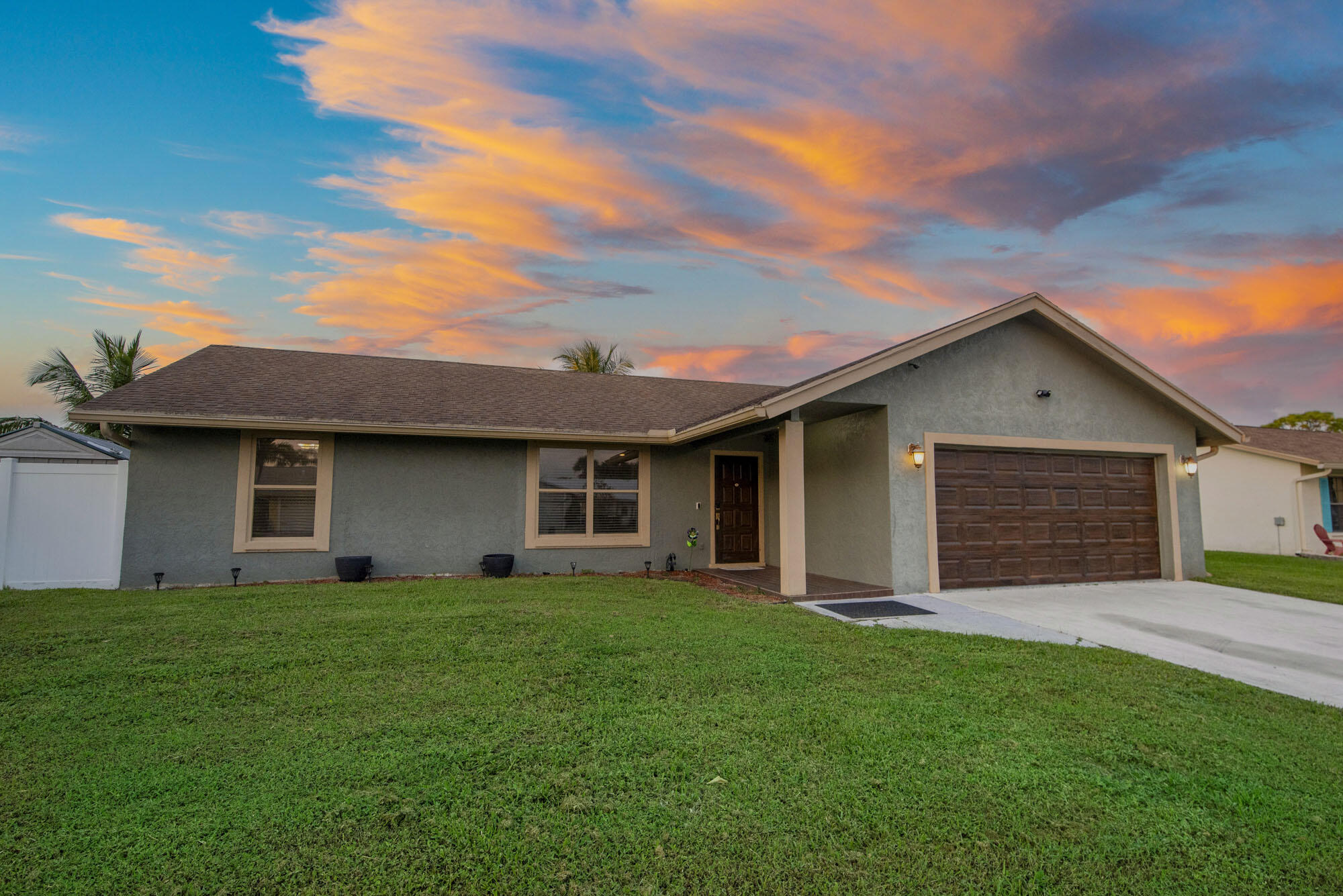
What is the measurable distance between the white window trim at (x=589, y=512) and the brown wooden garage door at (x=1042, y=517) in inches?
190

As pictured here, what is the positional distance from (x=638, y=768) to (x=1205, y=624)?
24.3 ft

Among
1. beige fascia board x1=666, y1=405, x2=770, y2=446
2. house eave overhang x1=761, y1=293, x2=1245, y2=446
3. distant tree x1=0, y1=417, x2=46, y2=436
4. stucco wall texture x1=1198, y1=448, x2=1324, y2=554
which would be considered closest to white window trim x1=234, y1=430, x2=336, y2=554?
beige fascia board x1=666, y1=405, x2=770, y2=446

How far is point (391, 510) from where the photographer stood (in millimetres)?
9891

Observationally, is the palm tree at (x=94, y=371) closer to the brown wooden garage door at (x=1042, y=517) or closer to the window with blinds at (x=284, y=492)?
the window with blinds at (x=284, y=492)

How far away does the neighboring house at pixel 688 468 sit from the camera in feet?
29.2

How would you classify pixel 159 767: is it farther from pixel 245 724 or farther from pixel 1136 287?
pixel 1136 287

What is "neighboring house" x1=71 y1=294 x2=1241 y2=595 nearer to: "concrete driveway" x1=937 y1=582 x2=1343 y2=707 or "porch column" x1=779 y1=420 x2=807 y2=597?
"porch column" x1=779 y1=420 x2=807 y2=597

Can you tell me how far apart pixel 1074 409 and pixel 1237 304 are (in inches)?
212

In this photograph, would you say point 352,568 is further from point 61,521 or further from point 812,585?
point 812,585

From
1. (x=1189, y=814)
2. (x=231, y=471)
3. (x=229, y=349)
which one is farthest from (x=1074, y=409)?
(x=229, y=349)

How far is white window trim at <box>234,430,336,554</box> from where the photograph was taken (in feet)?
30.3

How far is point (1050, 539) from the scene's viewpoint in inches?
387

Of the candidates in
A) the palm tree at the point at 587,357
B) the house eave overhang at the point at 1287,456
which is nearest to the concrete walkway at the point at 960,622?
the house eave overhang at the point at 1287,456

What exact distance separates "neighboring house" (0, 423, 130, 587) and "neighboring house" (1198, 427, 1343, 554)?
2395cm
